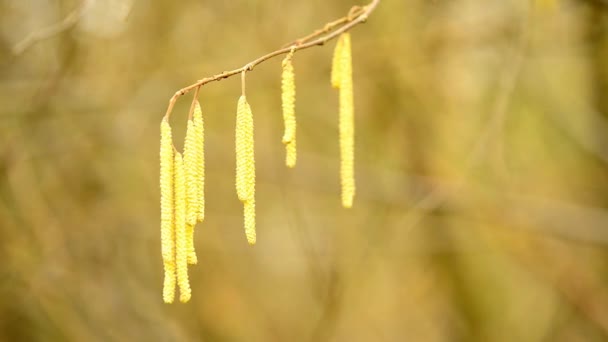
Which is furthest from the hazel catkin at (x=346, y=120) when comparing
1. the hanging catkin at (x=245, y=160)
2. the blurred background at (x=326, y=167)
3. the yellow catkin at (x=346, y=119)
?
the blurred background at (x=326, y=167)

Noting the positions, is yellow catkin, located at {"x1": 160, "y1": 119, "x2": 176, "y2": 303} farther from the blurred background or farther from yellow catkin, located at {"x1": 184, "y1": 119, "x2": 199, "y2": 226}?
the blurred background

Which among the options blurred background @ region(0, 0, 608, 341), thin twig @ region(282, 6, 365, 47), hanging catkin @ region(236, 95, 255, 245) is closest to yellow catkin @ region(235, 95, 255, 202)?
hanging catkin @ region(236, 95, 255, 245)

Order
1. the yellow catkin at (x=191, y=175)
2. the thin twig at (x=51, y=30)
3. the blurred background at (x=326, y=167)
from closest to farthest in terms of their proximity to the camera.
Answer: the yellow catkin at (x=191, y=175), the thin twig at (x=51, y=30), the blurred background at (x=326, y=167)

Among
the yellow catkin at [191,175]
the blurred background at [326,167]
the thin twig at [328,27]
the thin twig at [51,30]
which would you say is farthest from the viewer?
the blurred background at [326,167]

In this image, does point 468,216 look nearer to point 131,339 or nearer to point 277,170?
point 277,170

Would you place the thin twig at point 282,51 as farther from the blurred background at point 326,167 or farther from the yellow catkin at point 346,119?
the blurred background at point 326,167
